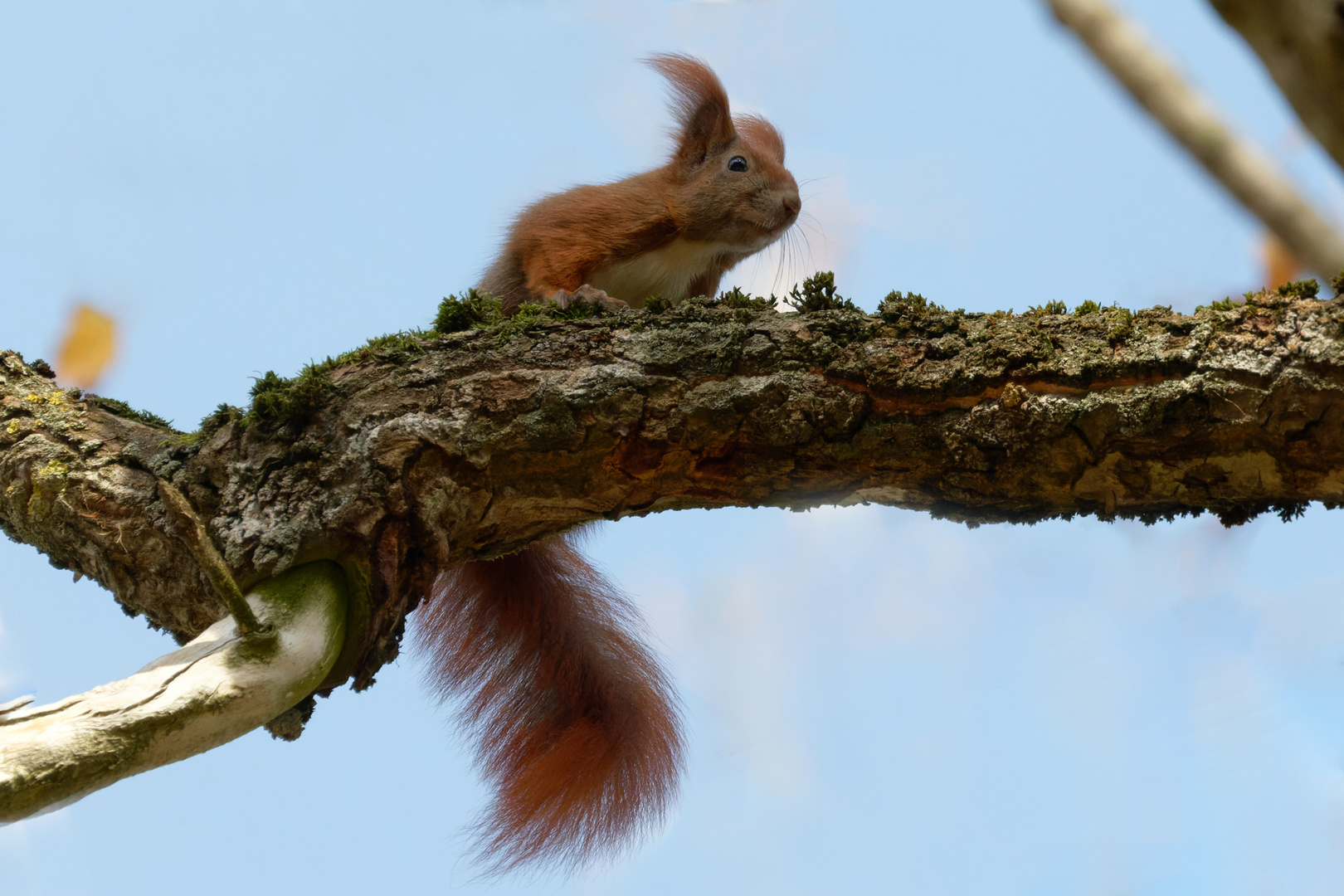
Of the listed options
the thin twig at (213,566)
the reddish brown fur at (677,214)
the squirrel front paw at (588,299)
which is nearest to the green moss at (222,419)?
the thin twig at (213,566)

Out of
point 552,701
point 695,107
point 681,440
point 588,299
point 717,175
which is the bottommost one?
point 552,701

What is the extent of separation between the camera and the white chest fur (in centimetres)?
337

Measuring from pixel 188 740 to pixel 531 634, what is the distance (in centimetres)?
124

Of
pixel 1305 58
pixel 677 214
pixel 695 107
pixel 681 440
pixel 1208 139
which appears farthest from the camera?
pixel 695 107

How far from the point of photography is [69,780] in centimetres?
154

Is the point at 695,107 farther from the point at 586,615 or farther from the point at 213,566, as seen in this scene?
the point at 213,566

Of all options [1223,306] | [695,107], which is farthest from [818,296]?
[695,107]

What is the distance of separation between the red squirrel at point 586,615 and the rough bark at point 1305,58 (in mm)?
1792

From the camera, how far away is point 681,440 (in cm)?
199

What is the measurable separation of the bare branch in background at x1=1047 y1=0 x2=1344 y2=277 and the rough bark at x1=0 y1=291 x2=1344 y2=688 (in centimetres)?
66

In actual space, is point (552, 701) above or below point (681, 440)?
below

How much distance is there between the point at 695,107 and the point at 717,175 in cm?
37

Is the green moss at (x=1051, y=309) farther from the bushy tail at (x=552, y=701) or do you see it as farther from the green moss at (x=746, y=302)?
the bushy tail at (x=552, y=701)

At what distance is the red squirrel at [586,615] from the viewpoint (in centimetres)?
252
